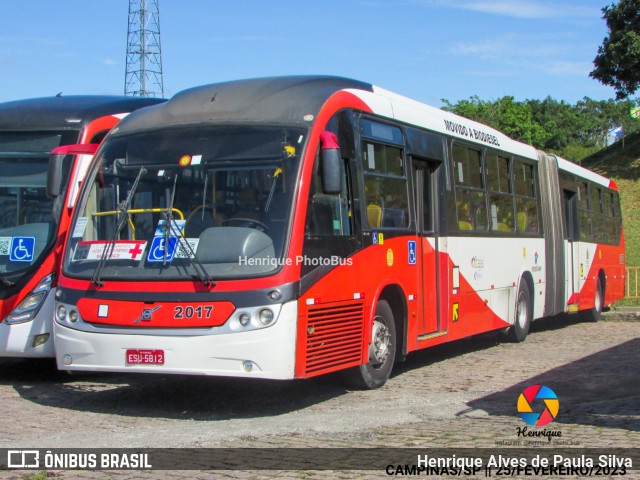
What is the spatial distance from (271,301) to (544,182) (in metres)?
10.2

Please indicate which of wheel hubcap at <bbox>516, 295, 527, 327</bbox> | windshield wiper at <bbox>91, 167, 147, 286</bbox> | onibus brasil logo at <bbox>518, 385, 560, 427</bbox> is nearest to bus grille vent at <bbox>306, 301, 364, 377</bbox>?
onibus brasil logo at <bbox>518, 385, 560, 427</bbox>

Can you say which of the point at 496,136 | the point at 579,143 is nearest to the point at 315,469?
the point at 496,136

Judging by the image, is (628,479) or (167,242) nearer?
(628,479)

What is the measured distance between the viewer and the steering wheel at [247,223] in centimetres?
869

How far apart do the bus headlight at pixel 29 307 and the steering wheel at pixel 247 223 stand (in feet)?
9.31

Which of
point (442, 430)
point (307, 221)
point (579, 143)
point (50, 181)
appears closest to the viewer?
point (442, 430)

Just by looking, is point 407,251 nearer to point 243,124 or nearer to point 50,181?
point 243,124

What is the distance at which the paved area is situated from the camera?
294 inches

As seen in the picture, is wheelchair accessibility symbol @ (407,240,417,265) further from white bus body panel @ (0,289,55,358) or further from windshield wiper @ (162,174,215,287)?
white bus body panel @ (0,289,55,358)

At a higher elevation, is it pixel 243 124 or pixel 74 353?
pixel 243 124

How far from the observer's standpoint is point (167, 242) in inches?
348

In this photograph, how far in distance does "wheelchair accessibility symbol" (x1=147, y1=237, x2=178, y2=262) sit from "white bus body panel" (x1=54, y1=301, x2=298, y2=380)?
705 mm

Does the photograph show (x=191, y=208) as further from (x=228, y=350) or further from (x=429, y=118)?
(x=429, y=118)

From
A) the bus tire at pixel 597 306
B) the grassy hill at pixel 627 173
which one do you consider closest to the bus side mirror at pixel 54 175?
the bus tire at pixel 597 306
